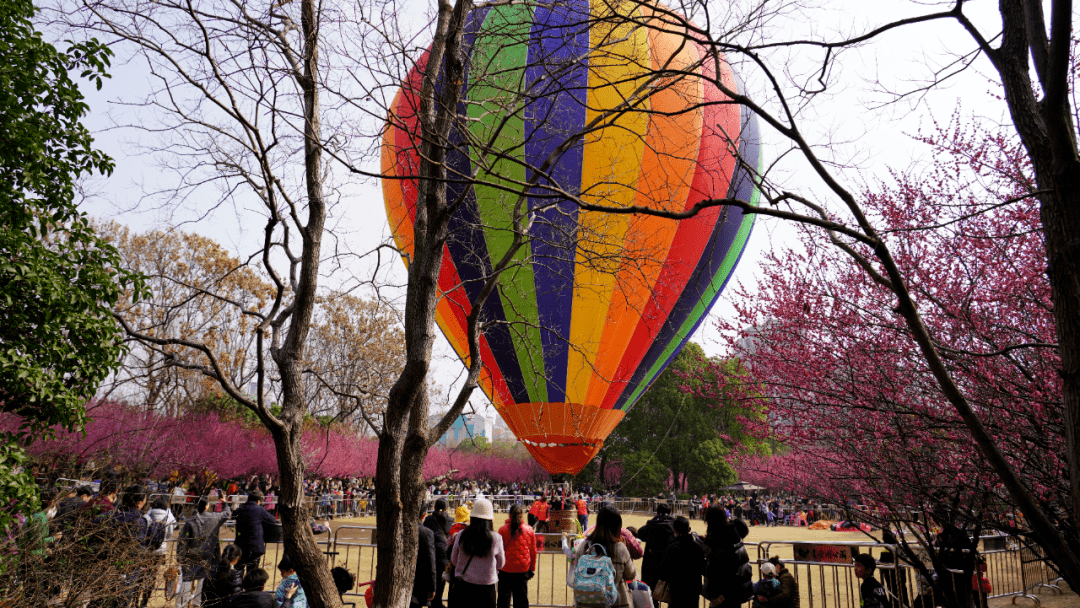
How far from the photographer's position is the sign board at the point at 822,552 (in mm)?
9055

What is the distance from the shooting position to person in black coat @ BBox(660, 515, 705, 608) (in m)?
6.07

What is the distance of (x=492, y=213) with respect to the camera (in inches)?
442

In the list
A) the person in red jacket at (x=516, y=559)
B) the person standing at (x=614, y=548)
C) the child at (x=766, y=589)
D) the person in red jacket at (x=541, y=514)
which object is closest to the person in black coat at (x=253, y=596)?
the person in red jacket at (x=516, y=559)

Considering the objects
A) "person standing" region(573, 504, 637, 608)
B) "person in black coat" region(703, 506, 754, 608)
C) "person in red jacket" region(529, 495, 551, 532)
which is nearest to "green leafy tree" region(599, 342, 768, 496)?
"person in red jacket" region(529, 495, 551, 532)

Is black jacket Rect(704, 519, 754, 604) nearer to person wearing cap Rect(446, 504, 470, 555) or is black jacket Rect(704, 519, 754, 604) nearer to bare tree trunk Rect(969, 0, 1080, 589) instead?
person wearing cap Rect(446, 504, 470, 555)

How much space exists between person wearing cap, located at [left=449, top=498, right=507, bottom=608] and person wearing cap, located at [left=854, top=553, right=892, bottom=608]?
3.28 m

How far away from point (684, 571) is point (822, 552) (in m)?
4.06

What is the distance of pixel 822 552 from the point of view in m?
9.21

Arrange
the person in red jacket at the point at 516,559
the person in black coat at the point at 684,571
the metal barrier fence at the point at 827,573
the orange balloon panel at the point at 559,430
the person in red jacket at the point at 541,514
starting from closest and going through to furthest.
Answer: the person in black coat at the point at 684,571, the person in red jacket at the point at 516,559, the metal barrier fence at the point at 827,573, the orange balloon panel at the point at 559,430, the person in red jacket at the point at 541,514

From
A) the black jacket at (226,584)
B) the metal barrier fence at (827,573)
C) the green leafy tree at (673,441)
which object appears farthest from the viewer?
the green leafy tree at (673,441)

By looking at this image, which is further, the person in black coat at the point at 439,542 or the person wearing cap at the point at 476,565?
the person in black coat at the point at 439,542

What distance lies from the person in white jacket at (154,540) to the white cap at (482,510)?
2.53m

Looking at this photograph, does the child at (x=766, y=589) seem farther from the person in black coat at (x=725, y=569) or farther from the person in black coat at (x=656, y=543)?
the person in black coat at (x=656, y=543)

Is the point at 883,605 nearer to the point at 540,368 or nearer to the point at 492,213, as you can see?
the point at 540,368
